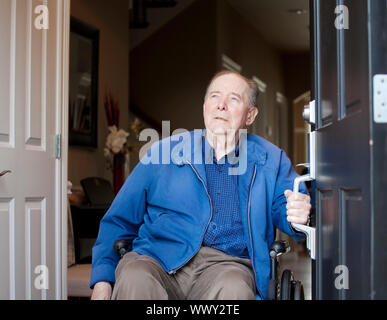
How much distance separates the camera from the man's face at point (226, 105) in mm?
2350

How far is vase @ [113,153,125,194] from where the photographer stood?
4.75m

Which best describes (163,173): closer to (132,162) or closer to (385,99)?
(385,99)

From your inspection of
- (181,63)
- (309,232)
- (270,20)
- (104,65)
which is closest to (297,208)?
(309,232)

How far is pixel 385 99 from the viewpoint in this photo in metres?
1.32

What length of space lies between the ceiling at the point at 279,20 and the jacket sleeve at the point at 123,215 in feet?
17.5

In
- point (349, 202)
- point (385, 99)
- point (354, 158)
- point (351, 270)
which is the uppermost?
point (385, 99)

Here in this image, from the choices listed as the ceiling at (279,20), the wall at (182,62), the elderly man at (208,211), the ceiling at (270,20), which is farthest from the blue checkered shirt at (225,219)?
the ceiling at (279,20)

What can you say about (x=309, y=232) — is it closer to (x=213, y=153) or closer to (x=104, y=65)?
(x=213, y=153)

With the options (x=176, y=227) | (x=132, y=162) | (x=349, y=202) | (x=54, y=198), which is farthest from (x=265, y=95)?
(x=349, y=202)

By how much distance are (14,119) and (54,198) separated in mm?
513

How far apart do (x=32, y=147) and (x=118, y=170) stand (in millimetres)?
2054

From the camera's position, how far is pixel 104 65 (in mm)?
5004

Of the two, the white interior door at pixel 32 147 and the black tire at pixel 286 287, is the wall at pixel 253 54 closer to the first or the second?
the white interior door at pixel 32 147

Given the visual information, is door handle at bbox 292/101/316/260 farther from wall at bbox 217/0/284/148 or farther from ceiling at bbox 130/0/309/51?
ceiling at bbox 130/0/309/51
